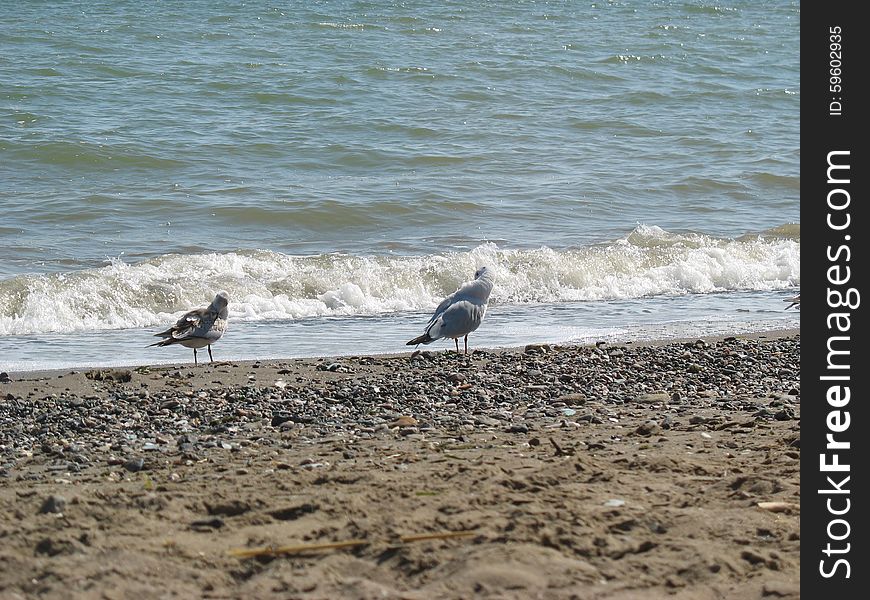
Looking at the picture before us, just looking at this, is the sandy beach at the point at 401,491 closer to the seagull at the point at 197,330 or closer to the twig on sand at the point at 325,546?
the twig on sand at the point at 325,546

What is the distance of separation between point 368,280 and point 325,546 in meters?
7.84

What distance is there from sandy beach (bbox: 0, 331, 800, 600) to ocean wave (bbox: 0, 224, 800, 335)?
10.6ft

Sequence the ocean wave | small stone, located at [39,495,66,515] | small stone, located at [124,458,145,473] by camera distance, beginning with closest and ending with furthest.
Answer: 1. small stone, located at [39,495,66,515]
2. small stone, located at [124,458,145,473]
3. the ocean wave

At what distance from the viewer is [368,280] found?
11109mm

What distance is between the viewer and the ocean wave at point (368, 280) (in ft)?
32.6

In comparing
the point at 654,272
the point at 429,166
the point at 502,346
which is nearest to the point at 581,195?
the point at 429,166

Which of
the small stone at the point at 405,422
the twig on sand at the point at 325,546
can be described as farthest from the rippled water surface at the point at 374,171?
the twig on sand at the point at 325,546

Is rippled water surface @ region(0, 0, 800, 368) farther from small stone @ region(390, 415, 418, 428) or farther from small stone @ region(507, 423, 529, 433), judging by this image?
small stone @ region(507, 423, 529, 433)

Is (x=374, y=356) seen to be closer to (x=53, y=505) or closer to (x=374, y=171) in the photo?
(x=53, y=505)

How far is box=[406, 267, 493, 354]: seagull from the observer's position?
8.15m
